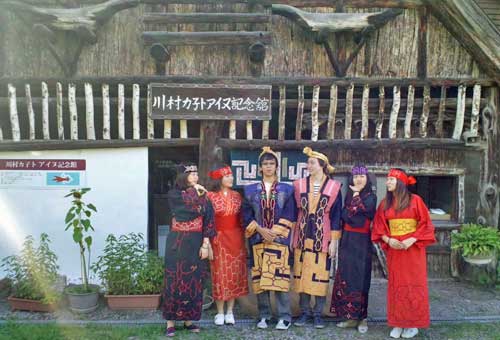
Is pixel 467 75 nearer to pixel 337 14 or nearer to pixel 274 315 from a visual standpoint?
pixel 337 14

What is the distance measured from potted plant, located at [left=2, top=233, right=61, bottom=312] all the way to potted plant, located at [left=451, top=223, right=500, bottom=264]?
5.34 m

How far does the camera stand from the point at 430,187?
7316 millimetres

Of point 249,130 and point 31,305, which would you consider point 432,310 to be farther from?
point 31,305

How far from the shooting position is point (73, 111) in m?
6.19

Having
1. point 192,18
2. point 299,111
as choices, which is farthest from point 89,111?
point 299,111

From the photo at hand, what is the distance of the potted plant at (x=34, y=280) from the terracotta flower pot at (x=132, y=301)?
664 millimetres

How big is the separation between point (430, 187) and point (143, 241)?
14.9 feet

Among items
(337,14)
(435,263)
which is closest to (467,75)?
Answer: (337,14)

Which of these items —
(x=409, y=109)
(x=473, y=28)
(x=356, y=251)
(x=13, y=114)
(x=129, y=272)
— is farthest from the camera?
(x=409, y=109)

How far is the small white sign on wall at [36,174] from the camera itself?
6246 millimetres

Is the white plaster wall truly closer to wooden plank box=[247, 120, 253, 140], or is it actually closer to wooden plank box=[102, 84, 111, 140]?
wooden plank box=[102, 84, 111, 140]

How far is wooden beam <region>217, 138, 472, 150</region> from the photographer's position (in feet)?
21.1

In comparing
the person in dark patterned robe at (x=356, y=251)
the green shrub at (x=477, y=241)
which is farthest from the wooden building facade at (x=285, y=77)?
the person in dark patterned robe at (x=356, y=251)

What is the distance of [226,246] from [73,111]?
9.51 ft
